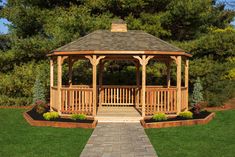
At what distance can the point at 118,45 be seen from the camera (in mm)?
15336

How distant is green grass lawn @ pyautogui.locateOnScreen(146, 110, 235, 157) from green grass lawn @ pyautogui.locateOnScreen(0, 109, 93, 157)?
222cm

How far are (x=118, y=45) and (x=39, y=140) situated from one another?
236 inches

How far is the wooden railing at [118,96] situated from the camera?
1927 centimetres

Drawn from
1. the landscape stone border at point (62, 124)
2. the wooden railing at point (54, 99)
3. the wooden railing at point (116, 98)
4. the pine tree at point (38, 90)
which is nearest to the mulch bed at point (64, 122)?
the landscape stone border at point (62, 124)

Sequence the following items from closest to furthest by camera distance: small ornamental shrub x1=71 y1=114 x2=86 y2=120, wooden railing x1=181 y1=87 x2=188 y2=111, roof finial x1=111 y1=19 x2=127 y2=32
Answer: small ornamental shrub x1=71 y1=114 x2=86 y2=120 < wooden railing x1=181 y1=87 x2=188 y2=111 < roof finial x1=111 y1=19 x2=127 y2=32

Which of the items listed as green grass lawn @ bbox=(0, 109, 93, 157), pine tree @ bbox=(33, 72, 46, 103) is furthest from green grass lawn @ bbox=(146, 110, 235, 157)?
pine tree @ bbox=(33, 72, 46, 103)

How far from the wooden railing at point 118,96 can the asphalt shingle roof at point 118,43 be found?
10.8 ft

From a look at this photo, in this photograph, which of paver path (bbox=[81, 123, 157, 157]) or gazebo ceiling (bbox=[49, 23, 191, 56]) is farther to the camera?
gazebo ceiling (bbox=[49, 23, 191, 56])

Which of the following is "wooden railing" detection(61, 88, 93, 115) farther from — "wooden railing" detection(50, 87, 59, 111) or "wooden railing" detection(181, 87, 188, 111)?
"wooden railing" detection(181, 87, 188, 111)

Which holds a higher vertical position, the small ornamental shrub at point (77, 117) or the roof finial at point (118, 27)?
the roof finial at point (118, 27)

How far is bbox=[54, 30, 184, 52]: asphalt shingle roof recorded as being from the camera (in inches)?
590

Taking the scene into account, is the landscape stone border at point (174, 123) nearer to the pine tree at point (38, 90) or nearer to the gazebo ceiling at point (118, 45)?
the gazebo ceiling at point (118, 45)

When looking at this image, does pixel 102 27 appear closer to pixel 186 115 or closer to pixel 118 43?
pixel 118 43

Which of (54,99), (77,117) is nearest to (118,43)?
(77,117)
